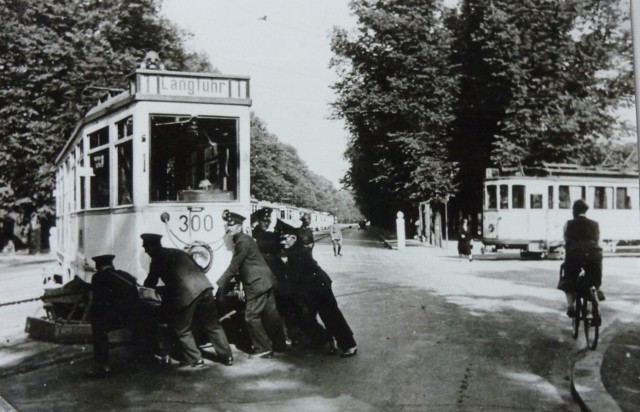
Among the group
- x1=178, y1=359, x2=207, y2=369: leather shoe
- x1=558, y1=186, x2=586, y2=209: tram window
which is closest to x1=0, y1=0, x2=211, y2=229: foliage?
x1=178, y1=359, x2=207, y2=369: leather shoe

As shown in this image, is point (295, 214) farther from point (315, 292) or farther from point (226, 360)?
point (226, 360)

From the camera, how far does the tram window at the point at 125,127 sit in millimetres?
5359

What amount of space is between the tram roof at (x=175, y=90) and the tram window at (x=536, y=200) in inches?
97.7

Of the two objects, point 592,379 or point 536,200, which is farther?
point 536,200

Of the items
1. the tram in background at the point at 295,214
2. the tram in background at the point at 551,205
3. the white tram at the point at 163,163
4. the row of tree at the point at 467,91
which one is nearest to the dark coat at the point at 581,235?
the tram in background at the point at 551,205

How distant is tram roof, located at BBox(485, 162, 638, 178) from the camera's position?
4.35 metres

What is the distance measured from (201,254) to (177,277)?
499 mm

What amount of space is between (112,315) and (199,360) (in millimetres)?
903

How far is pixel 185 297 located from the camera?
18.7 feet

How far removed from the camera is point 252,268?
19.9ft

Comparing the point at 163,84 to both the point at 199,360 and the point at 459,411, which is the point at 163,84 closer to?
the point at 199,360

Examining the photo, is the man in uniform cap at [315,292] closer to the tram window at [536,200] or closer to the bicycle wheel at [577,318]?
the tram window at [536,200]

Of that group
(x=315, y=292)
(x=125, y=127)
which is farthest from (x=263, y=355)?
(x=125, y=127)

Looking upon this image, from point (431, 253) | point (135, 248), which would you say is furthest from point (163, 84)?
point (431, 253)
